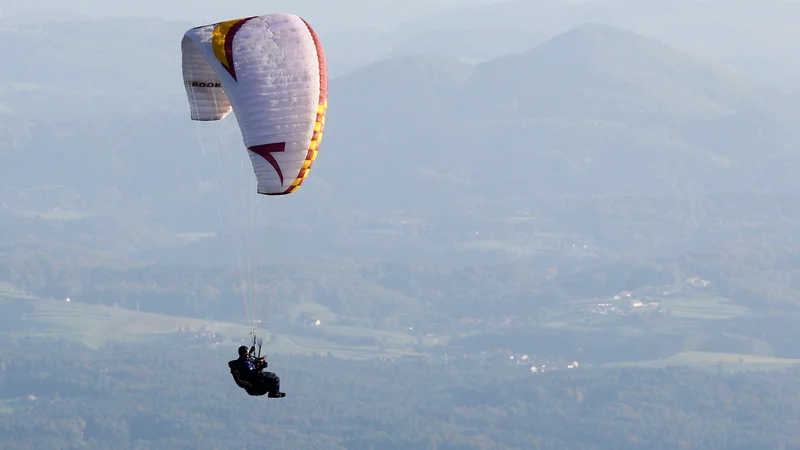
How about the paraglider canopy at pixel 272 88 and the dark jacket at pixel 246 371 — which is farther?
the paraglider canopy at pixel 272 88

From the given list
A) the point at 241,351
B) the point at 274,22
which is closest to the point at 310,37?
the point at 274,22

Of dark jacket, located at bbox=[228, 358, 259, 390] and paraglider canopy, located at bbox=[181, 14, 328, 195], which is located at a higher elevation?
paraglider canopy, located at bbox=[181, 14, 328, 195]

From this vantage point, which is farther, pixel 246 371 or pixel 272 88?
pixel 272 88

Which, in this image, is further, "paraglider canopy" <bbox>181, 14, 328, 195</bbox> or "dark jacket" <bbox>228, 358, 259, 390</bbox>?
"paraglider canopy" <bbox>181, 14, 328, 195</bbox>

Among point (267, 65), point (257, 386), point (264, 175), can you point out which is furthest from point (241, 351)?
point (267, 65)

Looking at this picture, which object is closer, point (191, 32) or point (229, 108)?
point (191, 32)

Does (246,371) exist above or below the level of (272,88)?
below

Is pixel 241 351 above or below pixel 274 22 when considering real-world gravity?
below

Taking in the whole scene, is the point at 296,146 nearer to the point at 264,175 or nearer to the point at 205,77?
the point at 264,175

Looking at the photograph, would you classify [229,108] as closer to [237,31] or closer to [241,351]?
[237,31]

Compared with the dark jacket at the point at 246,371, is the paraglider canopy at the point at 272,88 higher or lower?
higher
